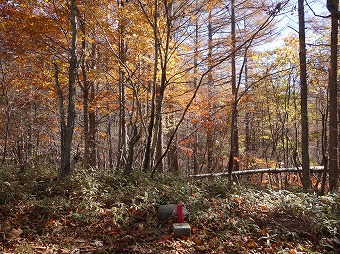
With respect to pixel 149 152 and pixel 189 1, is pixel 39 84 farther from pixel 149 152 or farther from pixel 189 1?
pixel 189 1

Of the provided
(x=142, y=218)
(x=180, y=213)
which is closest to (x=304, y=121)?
(x=180, y=213)

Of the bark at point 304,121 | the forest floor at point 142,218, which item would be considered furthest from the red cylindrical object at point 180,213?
the bark at point 304,121

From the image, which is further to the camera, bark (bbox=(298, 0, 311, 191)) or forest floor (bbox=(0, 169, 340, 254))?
bark (bbox=(298, 0, 311, 191))

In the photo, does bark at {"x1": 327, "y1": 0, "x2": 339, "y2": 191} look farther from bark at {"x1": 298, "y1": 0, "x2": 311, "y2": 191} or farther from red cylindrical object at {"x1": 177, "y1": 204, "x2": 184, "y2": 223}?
red cylindrical object at {"x1": 177, "y1": 204, "x2": 184, "y2": 223}

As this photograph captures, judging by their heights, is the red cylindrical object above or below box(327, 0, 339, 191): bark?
below

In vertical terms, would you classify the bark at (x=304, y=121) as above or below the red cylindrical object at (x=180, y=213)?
above

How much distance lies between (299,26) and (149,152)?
6383 millimetres

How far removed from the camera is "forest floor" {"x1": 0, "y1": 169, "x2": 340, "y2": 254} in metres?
3.77

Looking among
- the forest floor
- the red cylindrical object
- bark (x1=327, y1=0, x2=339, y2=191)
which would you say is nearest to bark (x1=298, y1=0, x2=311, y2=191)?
bark (x1=327, y1=0, x2=339, y2=191)

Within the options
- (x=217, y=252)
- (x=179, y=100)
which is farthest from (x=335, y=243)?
(x=179, y=100)

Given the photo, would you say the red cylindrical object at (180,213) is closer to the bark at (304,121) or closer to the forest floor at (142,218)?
the forest floor at (142,218)

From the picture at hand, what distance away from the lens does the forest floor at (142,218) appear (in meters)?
3.77

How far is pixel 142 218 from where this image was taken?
178 inches

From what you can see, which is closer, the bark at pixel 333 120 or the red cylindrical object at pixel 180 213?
the red cylindrical object at pixel 180 213
